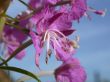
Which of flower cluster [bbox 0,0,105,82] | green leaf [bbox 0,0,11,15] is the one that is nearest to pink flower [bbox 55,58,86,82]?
flower cluster [bbox 0,0,105,82]

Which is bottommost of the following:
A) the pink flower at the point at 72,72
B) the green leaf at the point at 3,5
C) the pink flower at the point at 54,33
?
the pink flower at the point at 72,72

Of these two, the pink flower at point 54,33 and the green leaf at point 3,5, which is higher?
the green leaf at point 3,5

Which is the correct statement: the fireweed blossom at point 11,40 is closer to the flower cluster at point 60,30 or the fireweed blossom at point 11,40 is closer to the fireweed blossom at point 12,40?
the fireweed blossom at point 12,40

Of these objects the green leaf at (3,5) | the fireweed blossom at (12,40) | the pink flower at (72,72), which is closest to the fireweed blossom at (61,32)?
the pink flower at (72,72)

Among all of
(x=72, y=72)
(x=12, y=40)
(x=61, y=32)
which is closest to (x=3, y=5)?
(x=61, y=32)

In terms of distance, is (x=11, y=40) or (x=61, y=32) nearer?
(x=61, y=32)

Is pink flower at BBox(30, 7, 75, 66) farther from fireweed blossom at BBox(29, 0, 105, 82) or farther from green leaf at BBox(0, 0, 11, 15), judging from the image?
green leaf at BBox(0, 0, 11, 15)

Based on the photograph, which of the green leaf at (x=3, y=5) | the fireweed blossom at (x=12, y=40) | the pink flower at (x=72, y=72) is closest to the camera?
the green leaf at (x=3, y=5)

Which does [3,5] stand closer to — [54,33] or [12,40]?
[54,33]
